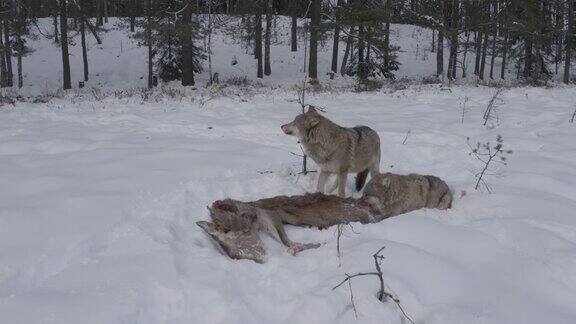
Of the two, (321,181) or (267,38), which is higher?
(267,38)

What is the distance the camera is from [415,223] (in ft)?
16.5

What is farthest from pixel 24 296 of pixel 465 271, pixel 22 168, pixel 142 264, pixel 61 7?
pixel 61 7

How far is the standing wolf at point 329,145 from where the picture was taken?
21.4 ft

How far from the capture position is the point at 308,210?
5336mm

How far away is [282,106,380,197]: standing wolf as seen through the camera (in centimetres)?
652

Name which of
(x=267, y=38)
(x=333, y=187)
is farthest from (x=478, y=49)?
(x=333, y=187)

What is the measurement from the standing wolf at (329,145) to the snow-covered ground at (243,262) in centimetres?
51

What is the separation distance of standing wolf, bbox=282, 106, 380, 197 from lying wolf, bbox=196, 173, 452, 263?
2.28ft

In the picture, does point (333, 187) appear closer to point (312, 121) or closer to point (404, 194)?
point (312, 121)

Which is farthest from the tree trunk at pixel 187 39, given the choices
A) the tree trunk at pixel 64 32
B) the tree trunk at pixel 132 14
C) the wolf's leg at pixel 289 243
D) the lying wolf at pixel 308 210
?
the wolf's leg at pixel 289 243

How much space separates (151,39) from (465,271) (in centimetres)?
2304

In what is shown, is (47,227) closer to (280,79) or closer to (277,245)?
(277,245)

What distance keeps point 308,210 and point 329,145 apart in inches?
59.7

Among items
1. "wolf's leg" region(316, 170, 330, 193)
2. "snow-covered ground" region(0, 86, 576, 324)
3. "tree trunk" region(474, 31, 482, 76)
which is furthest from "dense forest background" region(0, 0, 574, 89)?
"wolf's leg" region(316, 170, 330, 193)
